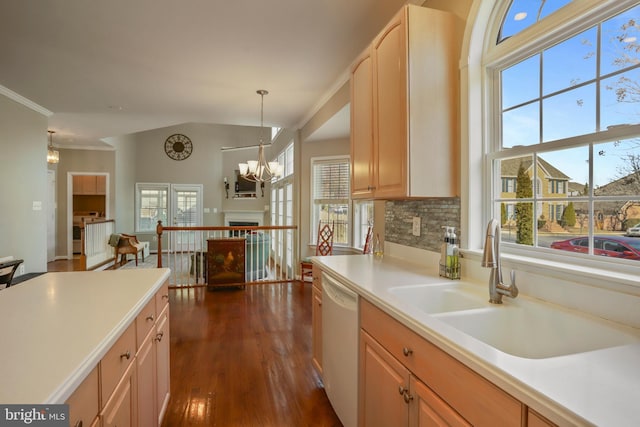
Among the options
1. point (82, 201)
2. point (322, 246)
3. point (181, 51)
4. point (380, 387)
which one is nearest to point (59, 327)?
point (380, 387)

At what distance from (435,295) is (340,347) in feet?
2.00

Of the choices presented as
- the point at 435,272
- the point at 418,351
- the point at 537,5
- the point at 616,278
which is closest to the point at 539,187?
the point at 616,278

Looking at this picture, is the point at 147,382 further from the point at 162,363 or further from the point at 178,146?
the point at 178,146

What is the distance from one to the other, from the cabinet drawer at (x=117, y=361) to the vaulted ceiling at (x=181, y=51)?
88.4 inches

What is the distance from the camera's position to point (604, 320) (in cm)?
105

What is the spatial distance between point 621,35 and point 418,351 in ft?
4.48

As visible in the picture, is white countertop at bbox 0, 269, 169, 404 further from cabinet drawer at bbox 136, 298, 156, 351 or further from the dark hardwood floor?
the dark hardwood floor

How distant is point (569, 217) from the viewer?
4.38 ft

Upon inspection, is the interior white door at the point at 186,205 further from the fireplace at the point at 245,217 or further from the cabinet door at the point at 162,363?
the cabinet door at the point at 162,363

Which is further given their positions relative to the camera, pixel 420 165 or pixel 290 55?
pixel 290 55

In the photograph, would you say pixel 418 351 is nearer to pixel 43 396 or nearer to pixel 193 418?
pixel 43 396

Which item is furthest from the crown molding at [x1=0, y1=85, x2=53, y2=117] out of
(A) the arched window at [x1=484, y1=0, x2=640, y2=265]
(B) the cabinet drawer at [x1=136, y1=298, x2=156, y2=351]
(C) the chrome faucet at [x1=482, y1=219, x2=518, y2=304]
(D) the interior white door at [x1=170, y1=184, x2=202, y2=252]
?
(C) the chrome faucet at [x1=482, y1=219, x2=518, y2=304]

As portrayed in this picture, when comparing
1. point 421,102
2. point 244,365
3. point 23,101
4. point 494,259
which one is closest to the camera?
point 494,259

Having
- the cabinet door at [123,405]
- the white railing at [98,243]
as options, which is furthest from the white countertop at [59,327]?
the white railing at [98,243]
